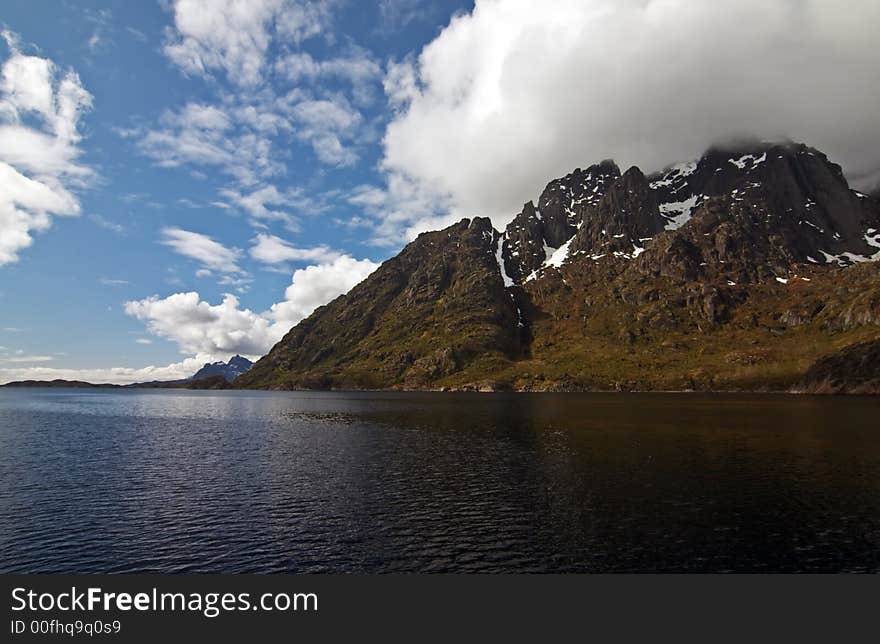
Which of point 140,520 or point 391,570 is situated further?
point 140,520

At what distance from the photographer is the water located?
39406mm

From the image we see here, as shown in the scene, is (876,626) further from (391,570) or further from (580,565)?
(391,570)

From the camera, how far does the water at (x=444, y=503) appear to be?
1551 inches

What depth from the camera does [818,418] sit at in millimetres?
144000

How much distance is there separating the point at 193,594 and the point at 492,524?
26687 millimetres

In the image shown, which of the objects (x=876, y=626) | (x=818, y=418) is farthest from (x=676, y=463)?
(x=818, y=418)

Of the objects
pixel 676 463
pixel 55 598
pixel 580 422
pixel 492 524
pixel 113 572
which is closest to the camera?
pixel 55 598

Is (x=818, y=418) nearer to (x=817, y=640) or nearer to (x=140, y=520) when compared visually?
(x=817, y=640)

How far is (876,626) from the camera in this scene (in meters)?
29.3

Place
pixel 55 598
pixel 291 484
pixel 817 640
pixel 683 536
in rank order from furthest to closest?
pixel 291 484 → pixel 683 536 → pixel 55 598 → pixel 817 640

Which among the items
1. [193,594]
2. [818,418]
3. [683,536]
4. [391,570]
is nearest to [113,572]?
[193,594]

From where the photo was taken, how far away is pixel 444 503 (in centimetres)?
5544

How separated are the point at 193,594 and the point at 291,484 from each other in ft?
106

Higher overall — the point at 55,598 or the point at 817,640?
the point at 55,598
